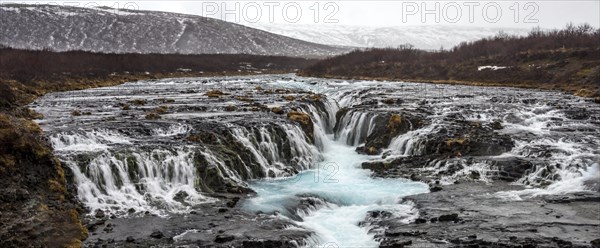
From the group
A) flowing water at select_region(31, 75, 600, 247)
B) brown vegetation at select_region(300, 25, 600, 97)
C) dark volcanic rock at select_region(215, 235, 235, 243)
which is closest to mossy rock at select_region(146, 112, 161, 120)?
flowing water at select_region(31, 75, 600, 247)

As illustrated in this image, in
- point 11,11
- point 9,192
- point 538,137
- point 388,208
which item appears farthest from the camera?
point 11,11

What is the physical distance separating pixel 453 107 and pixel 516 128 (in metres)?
6.60

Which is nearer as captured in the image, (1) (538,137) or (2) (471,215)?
(2) (471,215)

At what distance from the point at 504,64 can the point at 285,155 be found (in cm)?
4215

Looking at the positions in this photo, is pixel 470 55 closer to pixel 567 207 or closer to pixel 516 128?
pixel 516 128

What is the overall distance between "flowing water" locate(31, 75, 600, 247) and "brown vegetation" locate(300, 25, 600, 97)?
1674cm

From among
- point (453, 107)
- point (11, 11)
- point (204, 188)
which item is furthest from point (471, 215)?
point (11, 11)

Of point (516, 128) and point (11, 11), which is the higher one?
point (11, 11)

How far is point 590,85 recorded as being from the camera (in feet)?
136

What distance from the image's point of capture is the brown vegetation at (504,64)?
46.0 m

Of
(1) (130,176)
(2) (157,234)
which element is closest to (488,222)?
(2) (157,234)

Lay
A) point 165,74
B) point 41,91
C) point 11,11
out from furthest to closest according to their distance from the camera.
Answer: point 11,11, point 165,74, point 41,91

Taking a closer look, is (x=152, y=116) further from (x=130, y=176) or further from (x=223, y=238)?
(x=223, y=238)

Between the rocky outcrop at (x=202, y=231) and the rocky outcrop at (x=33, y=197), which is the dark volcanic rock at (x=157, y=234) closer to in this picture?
the rocky outcrop at (x=202, y=231)
